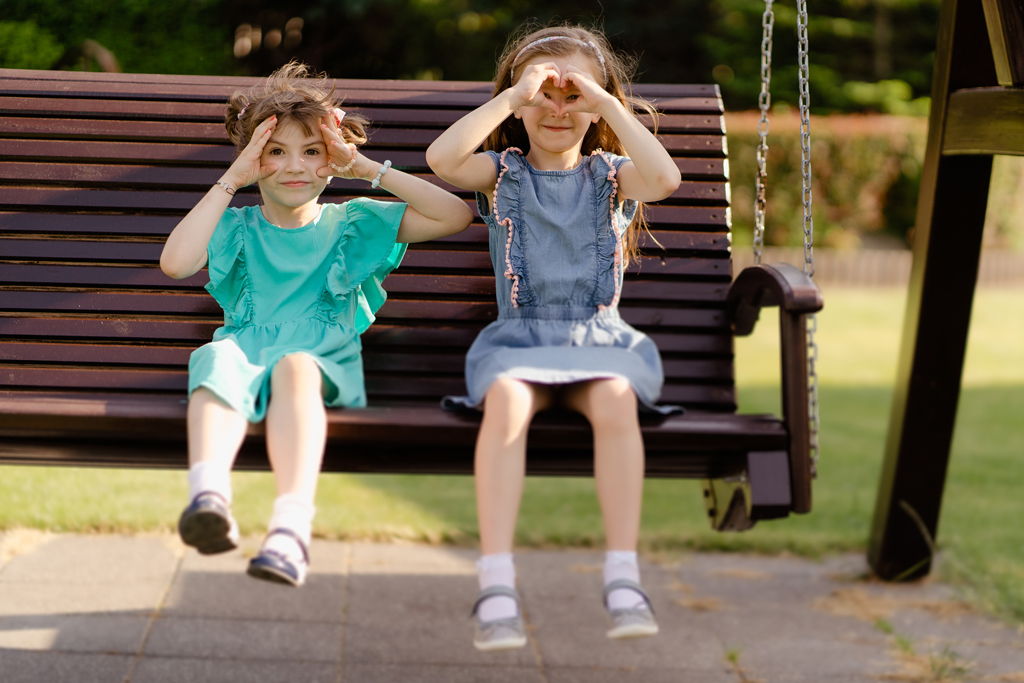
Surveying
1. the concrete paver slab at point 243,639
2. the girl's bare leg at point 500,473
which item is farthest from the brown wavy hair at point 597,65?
the concrete paver slab at point 243,639

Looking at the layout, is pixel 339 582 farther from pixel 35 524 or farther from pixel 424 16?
pixel 424 16

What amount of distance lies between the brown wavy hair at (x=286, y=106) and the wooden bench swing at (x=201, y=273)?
355 mm

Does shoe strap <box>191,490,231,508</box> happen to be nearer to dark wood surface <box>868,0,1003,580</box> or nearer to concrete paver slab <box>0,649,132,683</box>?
concrete paver slab <box>0,649,132,683</box>

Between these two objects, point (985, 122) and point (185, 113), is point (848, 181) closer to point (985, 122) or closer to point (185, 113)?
point (985, 122)

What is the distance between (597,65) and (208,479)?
49.5 inches

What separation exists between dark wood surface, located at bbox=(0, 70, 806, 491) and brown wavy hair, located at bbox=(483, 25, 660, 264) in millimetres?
242

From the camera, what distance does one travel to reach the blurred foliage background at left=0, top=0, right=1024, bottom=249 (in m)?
6.02

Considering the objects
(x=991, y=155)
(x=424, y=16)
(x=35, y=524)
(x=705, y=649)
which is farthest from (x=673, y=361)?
(x=424, y=16)

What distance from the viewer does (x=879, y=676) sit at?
3301 millimetres

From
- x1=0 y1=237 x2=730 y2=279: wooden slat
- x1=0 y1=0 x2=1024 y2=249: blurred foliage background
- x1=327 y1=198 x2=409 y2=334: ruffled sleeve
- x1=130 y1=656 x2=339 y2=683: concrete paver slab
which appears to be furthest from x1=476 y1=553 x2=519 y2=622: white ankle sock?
x1=0 y1=0 x2=1024 y2=249: blurred foliage background

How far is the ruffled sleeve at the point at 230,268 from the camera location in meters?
2.94

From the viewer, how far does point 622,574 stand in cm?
248

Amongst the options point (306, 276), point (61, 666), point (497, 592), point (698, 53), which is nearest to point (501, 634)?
point (497, 592)

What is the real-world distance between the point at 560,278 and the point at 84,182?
4.42ft
